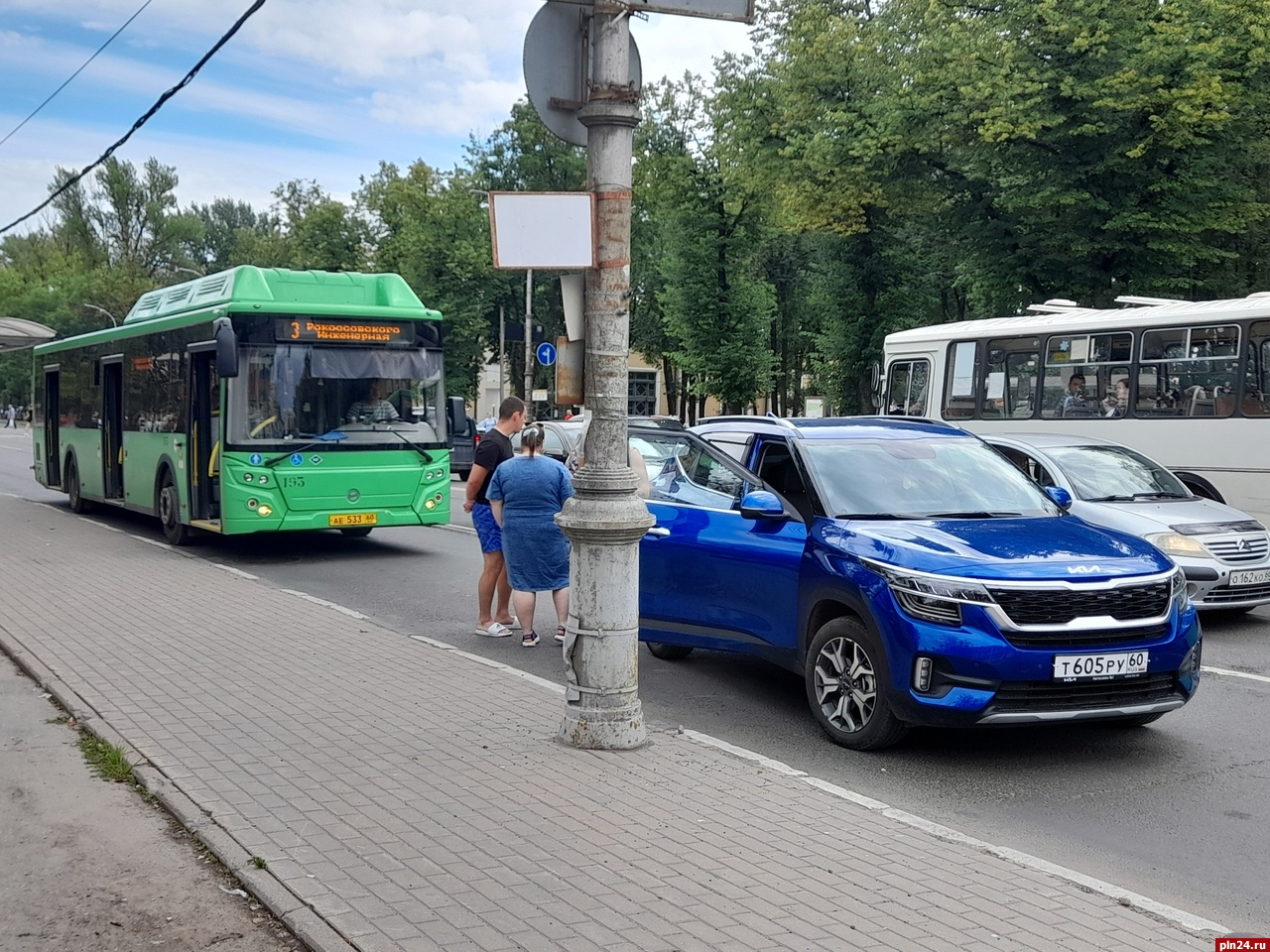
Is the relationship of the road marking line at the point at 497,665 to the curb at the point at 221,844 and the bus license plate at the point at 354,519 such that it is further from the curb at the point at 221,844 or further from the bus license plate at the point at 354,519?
the bus license plate at the point at 354,519

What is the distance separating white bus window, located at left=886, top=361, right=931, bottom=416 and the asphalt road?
10584 mm

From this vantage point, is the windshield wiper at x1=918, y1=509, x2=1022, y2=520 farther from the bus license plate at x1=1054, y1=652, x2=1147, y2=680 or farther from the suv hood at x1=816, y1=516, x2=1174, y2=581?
the bus license plate at x1=1054, y1=652, x2=1147, y2=680

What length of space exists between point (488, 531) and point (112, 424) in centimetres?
1101

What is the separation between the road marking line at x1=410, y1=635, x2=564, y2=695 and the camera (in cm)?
789

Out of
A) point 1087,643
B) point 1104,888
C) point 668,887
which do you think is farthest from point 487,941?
point 1087,643

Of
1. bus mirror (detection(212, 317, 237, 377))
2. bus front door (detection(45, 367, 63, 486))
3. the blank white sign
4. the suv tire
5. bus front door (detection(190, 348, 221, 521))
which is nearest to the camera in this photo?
the blank white sign

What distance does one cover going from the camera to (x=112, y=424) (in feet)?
61.9

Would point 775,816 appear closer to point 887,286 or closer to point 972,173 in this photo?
point 972,173

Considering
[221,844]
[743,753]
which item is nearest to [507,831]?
[221,844]

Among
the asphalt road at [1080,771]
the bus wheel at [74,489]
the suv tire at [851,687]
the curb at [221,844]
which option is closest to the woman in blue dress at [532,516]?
the asphalt road at [1080,771]

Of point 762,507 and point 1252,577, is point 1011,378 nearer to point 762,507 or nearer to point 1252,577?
point 1252,577

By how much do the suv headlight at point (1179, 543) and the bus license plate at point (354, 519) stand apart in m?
8.28

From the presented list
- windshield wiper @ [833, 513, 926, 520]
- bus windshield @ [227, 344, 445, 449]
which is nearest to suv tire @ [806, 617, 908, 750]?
windshield wiper @ [833, 513, 926, 520]

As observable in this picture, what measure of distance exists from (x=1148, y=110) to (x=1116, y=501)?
14760 mm
